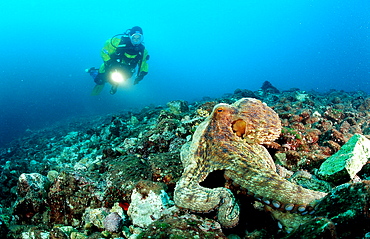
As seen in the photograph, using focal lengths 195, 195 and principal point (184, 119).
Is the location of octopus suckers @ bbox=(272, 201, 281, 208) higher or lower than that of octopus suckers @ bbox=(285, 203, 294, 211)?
higher

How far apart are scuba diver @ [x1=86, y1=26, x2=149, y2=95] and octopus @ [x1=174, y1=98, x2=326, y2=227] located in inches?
528

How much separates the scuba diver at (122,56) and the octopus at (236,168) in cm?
1341

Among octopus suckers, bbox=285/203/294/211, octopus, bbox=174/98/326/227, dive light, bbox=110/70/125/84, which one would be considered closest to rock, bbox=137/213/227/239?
octopus, bbox=174/98/326/227

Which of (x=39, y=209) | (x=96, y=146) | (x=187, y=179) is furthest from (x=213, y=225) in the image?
(x=96, y=146)

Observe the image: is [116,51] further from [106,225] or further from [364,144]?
[364,144]

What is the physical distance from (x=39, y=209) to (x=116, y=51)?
538 inches

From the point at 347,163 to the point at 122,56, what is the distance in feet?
51.9

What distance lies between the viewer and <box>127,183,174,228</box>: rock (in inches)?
112

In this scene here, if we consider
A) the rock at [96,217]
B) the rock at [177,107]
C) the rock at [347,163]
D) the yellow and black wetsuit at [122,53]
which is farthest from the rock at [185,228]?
the yellow and black wetsuit at [122,53]

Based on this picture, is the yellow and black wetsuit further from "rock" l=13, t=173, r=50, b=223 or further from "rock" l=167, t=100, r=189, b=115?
"rock" l=13, t=173, r=50, b=223

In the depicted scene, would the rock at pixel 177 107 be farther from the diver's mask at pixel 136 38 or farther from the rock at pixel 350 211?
the rock at pixel 350 211

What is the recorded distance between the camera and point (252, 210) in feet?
8.14

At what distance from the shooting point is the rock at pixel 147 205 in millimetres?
2846

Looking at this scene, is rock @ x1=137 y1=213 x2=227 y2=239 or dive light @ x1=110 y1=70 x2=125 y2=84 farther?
dive light @ x1=110 y1=70 x2=125 y2=84
